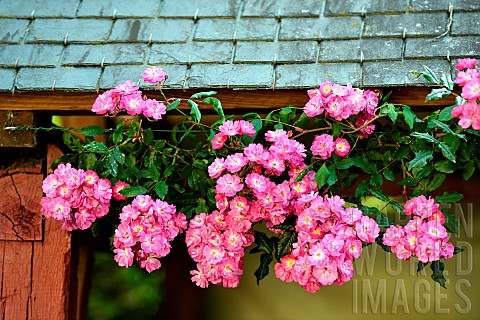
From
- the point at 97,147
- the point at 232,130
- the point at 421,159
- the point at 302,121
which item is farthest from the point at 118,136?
the point at 421,159

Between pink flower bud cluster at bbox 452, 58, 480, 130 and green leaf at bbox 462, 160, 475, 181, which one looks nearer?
pink flower bud cluster at bbox 452, 58, 480, 130

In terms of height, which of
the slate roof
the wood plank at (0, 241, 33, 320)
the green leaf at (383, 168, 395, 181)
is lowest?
the wood plank at (0, 241, 33, 320)

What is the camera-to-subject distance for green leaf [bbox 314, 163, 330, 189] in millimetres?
2326

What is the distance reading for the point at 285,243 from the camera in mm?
2428

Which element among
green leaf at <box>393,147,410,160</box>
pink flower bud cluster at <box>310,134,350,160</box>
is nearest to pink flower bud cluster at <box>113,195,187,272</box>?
pink flower bud cluster at <box>310,134,350,160</box>

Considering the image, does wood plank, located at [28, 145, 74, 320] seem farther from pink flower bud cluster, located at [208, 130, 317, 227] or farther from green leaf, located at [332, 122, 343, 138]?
green leaf, located at [332, 122, 343, 138]

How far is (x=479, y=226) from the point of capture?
3.66 m

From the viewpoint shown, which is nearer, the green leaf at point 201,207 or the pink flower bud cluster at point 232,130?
the pink flower bud cluster at point 232,130

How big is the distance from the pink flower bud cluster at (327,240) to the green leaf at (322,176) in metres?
0.05

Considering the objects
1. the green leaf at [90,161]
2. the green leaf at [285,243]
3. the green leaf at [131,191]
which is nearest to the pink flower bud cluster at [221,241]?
the green leaf at [285,243]

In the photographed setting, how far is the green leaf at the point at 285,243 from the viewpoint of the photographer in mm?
2420

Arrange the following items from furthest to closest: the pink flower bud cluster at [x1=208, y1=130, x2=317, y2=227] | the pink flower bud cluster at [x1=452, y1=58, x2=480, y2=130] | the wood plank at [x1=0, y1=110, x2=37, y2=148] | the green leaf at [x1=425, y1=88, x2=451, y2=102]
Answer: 1. the wood plank at [x1=0, y1=110, x2=37, y2=148]
2. the pink flower bud cluster at [x1=208, y1=130, x2=317, y2=227]
3. the green leaf at [x1=425, y1=88, x2=451, y2=102]
4. the pink flower bud cluster at [x1=452, y1=58, x2=480, y2=130]

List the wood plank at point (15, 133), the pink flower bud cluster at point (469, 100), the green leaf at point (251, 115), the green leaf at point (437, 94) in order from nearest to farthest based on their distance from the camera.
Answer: the pink flower bud cluster at point (469, 100) < the green leaf at point (437, 94) < the green leaf at point (251, 115) < the wood plank at point (15, 133)

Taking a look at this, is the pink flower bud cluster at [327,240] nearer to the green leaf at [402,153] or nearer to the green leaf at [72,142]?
the green leaf at [402,153]
